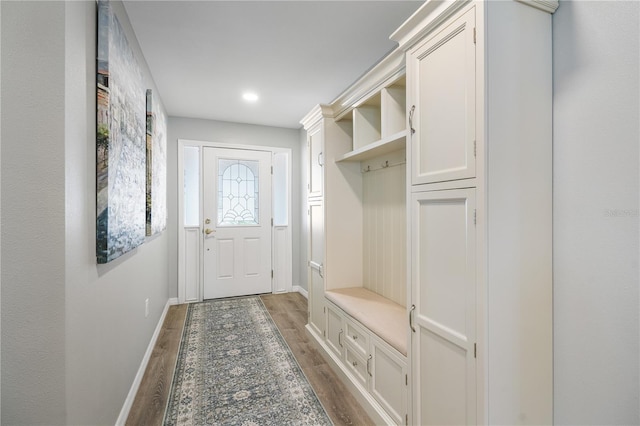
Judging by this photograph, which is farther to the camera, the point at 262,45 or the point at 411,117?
the point at 262,45

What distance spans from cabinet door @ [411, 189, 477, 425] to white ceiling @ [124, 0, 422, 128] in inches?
51.1

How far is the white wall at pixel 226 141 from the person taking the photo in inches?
154

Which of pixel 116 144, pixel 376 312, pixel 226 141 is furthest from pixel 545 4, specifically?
pixel 226 141

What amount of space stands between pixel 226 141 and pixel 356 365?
330 cm

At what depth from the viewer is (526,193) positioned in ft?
3.91

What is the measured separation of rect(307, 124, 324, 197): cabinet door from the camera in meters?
2.71

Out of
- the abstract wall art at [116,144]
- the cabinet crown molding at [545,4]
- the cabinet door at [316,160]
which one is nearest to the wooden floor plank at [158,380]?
the abstract wall art at [116,144]

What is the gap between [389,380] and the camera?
5.56 ft

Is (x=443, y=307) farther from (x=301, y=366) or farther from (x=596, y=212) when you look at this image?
(x=301, y=366)

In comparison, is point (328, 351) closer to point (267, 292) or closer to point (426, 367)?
point (426, 367)

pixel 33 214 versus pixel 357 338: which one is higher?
pixel 33 214

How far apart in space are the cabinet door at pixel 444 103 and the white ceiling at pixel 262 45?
2.24ft

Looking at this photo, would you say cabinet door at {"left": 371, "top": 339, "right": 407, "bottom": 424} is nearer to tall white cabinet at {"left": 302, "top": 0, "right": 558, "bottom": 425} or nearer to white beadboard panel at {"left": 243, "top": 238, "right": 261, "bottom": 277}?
tall white cabinet at {"left": 302, "top": 0, "right": 558, "bottom": 425}

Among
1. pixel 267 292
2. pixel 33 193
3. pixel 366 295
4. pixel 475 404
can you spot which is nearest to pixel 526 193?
pixel 475 404
